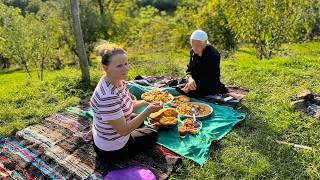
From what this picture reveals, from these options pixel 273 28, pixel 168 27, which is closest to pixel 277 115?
pixel 273 28

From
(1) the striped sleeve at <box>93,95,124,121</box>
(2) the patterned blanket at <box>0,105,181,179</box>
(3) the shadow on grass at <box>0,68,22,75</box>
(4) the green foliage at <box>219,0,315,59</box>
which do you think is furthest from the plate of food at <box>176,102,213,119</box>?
(3) the shadow on grass at <box>0,68,22,75</box>

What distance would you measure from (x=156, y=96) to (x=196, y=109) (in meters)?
0.96

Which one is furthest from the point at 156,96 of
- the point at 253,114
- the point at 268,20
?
the point at 268,20

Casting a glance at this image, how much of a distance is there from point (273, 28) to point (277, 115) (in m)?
8.08

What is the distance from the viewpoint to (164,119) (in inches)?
221

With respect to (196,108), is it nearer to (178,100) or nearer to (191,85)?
(178,100)

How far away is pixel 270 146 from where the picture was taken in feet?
16.5

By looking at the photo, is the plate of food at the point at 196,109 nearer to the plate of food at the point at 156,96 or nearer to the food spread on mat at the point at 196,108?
the food spread on mat at the point at 196,108

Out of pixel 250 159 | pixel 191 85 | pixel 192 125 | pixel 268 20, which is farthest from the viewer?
pixel 268 20

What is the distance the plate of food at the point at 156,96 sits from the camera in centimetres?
650

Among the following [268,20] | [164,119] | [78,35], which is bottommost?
[164,119]

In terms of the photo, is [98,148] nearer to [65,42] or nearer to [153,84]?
[153,84]

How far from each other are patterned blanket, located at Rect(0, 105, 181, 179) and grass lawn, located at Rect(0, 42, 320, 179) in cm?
37

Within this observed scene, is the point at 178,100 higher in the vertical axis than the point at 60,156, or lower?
higher
